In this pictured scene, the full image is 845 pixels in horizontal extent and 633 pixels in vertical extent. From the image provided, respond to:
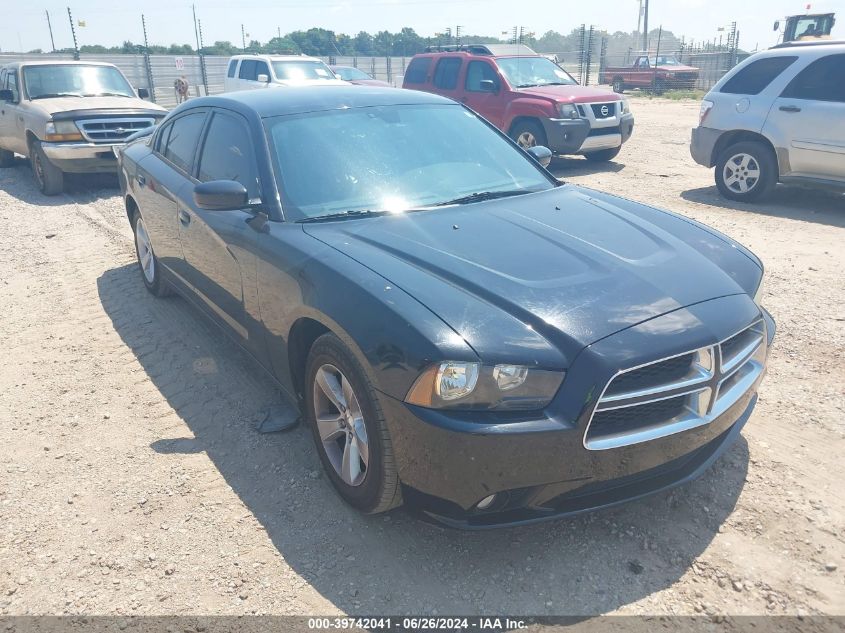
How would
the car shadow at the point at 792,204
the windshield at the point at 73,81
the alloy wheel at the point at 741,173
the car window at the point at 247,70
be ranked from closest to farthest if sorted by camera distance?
the car shadow at the point at 792,204 → the alloy wheel at the point at 741,173 → the windshield at the point at 73,81 → the car window at the point at 247,70

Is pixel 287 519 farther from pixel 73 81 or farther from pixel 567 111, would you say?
pixel 73 81

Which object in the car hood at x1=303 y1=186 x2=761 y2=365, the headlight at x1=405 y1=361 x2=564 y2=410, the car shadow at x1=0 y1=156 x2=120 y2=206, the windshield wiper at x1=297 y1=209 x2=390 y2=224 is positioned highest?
the windshield wiper at x1=297 y1=209 x2=390 y2=224

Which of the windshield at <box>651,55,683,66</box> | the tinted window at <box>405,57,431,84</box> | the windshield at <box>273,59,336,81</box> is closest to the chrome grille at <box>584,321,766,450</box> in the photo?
the tinted window at <box>405,57,431,84</box>

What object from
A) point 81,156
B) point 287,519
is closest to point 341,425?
point 287,519

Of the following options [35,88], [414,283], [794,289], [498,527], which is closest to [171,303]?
[414,283]

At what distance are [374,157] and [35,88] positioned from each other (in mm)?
9519

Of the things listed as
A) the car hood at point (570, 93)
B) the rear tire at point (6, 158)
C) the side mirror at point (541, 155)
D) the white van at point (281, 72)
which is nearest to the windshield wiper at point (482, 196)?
the side mirror at point (541, 155)

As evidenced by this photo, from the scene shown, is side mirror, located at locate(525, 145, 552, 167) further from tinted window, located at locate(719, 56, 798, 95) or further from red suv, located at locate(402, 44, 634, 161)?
red suv, located at locate(402, 44, 634, 161)

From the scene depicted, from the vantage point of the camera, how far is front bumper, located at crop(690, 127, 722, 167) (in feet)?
29.7

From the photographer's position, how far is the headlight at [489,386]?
2.40 meters

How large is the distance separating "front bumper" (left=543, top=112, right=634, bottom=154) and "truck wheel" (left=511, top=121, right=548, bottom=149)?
15cm

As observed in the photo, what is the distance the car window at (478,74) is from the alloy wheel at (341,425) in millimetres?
10144

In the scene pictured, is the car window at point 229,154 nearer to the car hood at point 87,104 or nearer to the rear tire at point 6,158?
the car hood at point 87,104

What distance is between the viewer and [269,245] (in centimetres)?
335
